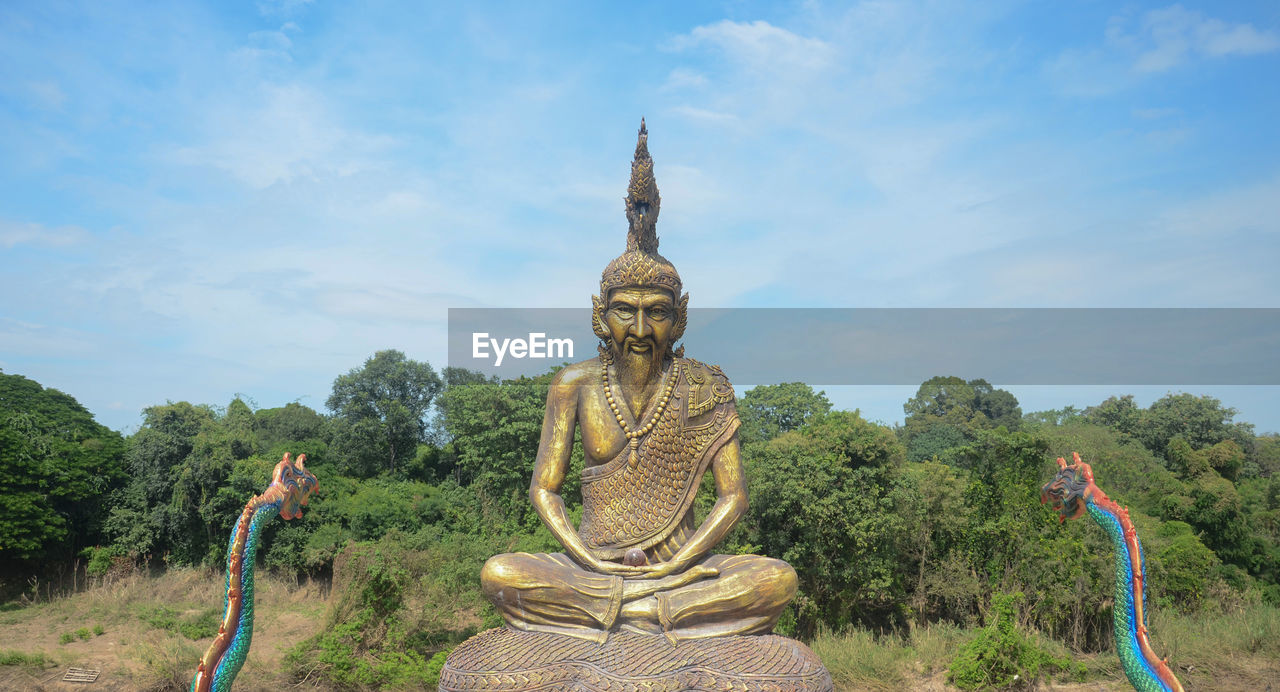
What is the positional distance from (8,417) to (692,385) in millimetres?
17880

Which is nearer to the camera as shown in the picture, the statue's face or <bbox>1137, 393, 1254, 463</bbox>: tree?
the statue's face

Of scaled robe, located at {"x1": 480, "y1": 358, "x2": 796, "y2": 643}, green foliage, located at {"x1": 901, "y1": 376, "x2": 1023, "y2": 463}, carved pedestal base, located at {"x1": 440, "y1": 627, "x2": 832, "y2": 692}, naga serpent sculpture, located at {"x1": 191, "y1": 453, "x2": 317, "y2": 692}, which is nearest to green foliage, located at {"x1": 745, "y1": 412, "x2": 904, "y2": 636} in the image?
scaled robe, located at {"x1": 480, "y1": 358, "x2": 796, "y2": 643}

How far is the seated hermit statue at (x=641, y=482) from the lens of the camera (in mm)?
5980

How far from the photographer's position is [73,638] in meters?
14.2

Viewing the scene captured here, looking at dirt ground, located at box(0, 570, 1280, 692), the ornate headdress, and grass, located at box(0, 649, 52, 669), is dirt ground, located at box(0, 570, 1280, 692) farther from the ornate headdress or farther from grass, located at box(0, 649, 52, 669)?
the ornate headdress

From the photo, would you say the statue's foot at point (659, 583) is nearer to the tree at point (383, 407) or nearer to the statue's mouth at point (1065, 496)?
the statue's mouth at point (1065, 496)

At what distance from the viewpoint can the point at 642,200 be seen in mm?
7055

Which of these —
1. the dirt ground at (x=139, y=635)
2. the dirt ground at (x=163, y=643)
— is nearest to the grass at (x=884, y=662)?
the dirt ground at (x=163, y=643)

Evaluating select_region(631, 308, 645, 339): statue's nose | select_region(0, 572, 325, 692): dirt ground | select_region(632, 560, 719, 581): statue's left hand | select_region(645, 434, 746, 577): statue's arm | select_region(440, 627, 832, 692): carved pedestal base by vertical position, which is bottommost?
select_region(0, 572, 325, 692): dirt ground

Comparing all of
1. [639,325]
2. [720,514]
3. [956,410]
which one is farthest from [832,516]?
[956,410]

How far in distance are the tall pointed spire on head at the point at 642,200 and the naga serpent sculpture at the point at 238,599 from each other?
131 inches

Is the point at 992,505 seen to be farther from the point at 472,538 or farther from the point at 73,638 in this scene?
the point at 73,638

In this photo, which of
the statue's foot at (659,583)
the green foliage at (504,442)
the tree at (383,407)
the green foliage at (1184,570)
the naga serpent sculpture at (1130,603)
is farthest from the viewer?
the tree at (383,407)

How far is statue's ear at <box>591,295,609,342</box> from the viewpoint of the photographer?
6992 millimetres
